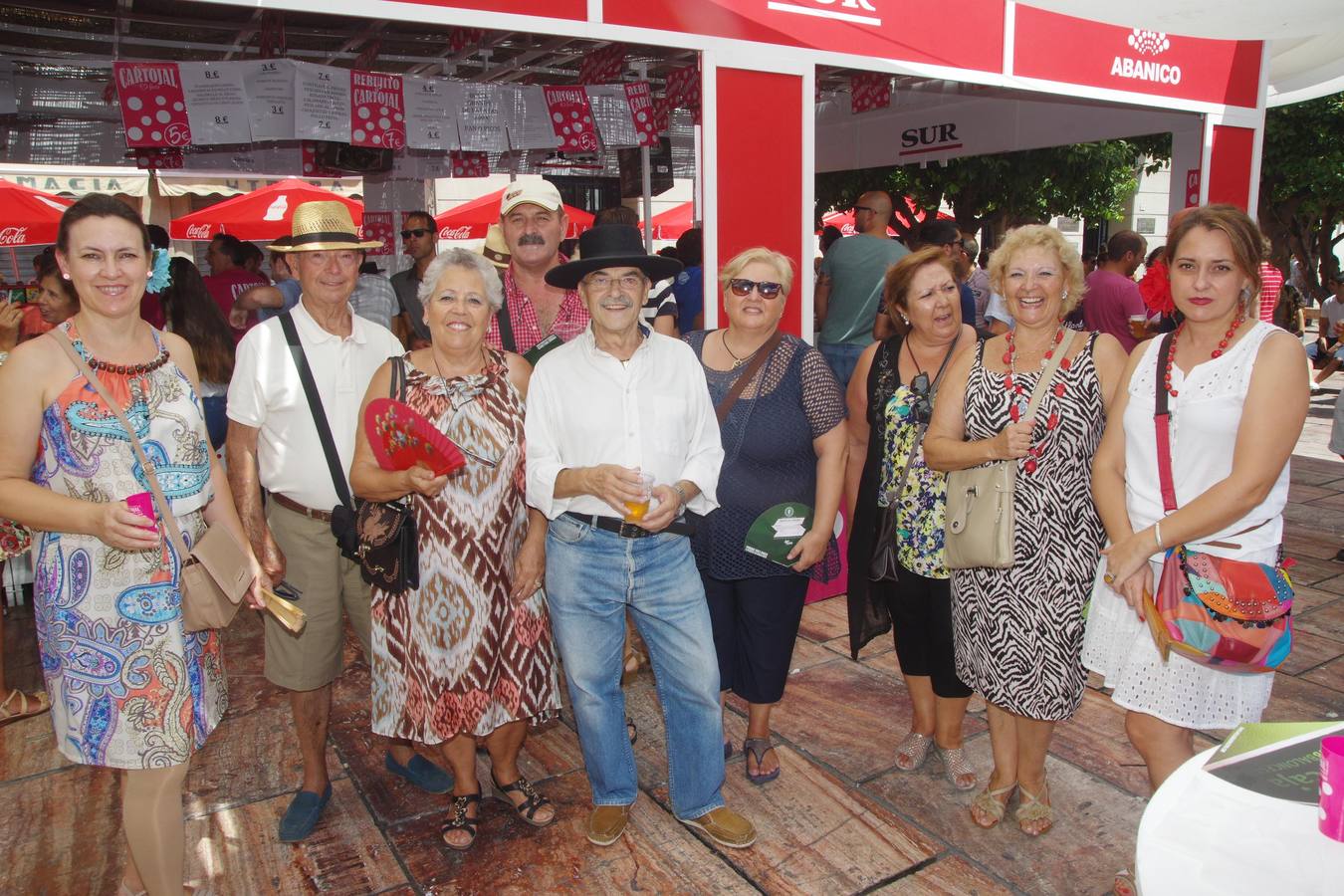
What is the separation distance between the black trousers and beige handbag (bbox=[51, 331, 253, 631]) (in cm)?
151

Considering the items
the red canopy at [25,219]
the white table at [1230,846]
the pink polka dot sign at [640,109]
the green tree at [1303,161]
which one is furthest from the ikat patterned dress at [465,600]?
the green tree at [1303,161]

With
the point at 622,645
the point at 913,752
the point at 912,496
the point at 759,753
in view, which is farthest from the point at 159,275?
the point at 913,752

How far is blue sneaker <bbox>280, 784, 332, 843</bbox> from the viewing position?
307 cm

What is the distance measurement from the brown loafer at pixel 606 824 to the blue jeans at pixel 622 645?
0.03 metres

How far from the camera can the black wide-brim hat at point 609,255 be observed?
8.93 ft

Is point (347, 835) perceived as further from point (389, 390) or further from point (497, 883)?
point (389, 390)

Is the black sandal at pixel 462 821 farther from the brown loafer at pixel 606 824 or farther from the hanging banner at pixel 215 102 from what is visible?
the hanging banner at pixel 215 102

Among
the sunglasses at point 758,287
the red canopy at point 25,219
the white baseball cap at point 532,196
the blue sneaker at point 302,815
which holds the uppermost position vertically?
the red canopy at point 25,219

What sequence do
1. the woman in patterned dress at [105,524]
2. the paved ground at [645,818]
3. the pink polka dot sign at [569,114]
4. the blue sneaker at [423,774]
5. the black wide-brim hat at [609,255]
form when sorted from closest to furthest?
1. the woman in patterned dress at [105,524]
2. the black wide-brim hat at [609,255]
3. the paved ground at [645,818]
4. the blue sneaker at [423,774]
5. the pink polka dot sign at [569,114]

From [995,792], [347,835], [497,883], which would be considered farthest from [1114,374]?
[347,835]

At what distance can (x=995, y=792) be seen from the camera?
123 inches

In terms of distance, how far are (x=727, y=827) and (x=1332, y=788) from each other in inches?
76.2

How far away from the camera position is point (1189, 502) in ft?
7.95

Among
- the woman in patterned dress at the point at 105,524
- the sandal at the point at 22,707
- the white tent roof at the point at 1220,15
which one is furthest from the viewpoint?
the white tent roof at the point at 1220,15
